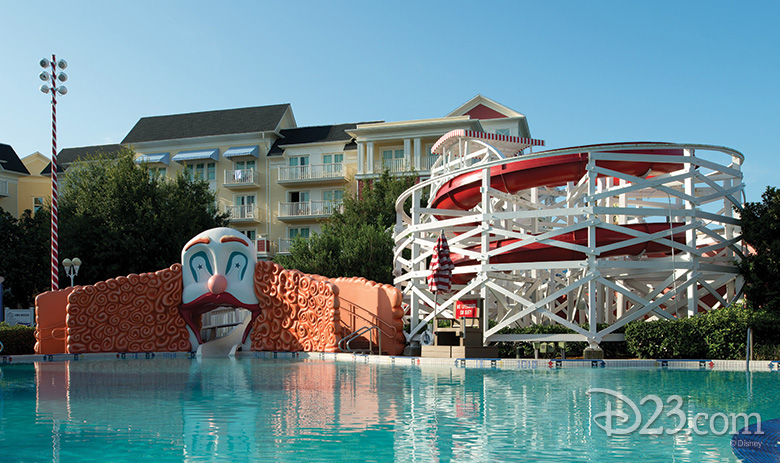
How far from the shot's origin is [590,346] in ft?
68.4

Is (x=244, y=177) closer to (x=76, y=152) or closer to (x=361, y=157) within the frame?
(x=361, y=157)

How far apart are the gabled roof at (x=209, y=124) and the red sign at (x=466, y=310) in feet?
97.4

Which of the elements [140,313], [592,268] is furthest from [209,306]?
[592,268]

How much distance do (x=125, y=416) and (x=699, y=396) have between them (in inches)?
377

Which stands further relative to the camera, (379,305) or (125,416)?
(379,305)

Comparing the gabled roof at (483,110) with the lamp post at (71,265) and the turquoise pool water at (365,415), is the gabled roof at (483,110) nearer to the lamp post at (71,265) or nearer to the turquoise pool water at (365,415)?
the lamp post at (71,265)

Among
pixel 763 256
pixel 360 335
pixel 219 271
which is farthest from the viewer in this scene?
pixel 219 271

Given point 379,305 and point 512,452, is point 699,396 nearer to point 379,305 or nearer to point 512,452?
point 512,452

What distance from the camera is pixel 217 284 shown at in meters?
26.1

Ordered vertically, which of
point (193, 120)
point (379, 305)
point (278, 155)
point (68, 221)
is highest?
point (193, 120)

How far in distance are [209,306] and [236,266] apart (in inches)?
92.2

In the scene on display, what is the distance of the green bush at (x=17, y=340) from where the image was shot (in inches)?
1003

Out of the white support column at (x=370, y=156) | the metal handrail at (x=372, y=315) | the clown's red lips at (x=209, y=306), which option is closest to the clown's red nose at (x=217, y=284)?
the clown's red lips at (x=209, y=306)

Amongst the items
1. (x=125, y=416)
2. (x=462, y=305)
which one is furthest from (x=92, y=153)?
(x=125, y=416)
